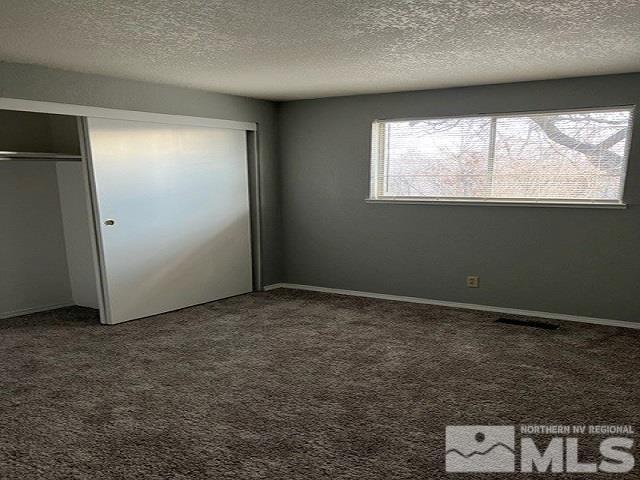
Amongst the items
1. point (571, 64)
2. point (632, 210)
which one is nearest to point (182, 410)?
point (571, 64)

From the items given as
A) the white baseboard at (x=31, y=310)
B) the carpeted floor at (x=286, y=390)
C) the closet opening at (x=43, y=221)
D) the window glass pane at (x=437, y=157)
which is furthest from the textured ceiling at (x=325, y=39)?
the white baseboard at (x=31, y=310)

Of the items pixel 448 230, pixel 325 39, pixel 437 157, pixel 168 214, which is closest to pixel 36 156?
pixel 168 214

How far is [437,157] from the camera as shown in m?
4.49

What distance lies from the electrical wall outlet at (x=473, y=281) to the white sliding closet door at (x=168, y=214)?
7.88 feet

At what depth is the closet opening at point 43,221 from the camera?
4.29 m

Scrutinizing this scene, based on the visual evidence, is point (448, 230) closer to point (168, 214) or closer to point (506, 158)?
point (506, 158)

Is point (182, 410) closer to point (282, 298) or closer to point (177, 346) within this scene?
point (177, 346)

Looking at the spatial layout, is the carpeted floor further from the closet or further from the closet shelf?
the closet shelf

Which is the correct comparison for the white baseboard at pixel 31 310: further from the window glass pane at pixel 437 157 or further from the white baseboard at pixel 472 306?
the window glass pane at pixel 437 157

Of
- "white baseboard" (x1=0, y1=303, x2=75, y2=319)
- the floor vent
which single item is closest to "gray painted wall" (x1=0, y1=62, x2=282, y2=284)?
"white baseboard" (x1=0, y1=303, x2=75, y2=319)

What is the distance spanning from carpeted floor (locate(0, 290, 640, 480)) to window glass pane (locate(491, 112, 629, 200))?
1.20m

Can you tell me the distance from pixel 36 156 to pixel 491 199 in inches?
165

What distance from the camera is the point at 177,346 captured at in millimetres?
3496

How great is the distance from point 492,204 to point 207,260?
289 cm
